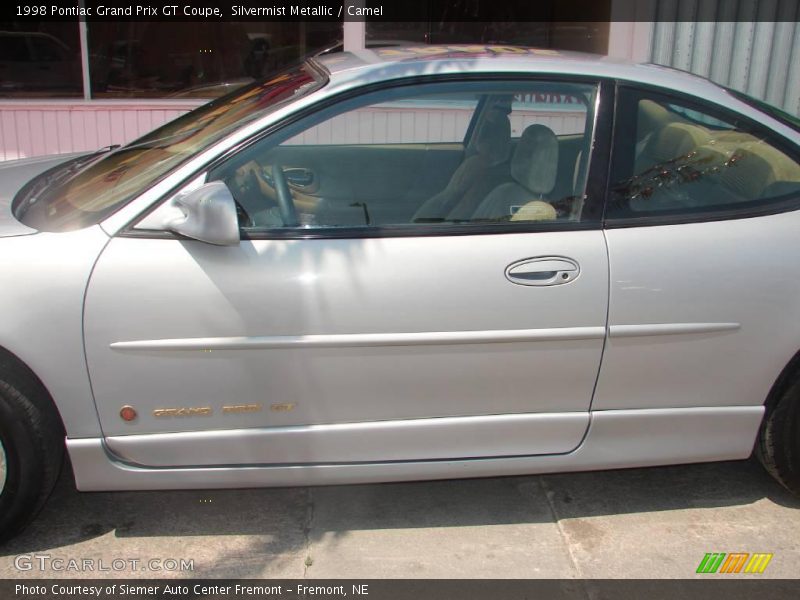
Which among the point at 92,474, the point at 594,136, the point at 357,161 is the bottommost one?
the point at 92,474

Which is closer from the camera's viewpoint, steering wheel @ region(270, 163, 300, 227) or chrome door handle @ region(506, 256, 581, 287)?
chrome door handle @ region(506, 256, 581, 287)

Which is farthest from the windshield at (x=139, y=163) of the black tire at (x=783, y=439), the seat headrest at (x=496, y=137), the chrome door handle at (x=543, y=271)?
the black tire at (x=783, y=439)

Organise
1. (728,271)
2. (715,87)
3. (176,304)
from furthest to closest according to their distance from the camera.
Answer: (715,87)
(728,271)
(176,304)

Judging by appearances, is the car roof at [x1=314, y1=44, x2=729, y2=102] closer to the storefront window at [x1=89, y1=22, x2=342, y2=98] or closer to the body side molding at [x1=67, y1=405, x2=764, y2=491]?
the body side molding at [x1=67, y1=405, x2=764, y2=491]

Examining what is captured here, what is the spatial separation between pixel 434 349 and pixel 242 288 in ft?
2.22

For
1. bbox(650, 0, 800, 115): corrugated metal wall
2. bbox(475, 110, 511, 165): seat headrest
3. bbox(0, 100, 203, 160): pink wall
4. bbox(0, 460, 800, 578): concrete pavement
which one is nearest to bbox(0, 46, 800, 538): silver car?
bbox(475, 110, 511, 165): seat headrest

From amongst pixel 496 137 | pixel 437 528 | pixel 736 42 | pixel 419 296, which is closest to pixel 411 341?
pixel 419 296

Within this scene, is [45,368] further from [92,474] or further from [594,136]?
[594,136]

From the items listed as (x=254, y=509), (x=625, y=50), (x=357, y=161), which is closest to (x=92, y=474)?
(x=254, y=509)

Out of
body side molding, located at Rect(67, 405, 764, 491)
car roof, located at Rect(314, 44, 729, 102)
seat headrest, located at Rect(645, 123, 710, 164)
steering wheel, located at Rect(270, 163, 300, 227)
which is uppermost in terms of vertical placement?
car roof, located at Rect(314, 44, 729, 102)

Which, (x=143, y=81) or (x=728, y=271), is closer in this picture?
(x=728, y=271)

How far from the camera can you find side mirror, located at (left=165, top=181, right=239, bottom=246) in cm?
261

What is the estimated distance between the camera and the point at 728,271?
2.89 m

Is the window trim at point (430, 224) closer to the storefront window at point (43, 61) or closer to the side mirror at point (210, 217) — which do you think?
the side mirror at point (210, 217)
